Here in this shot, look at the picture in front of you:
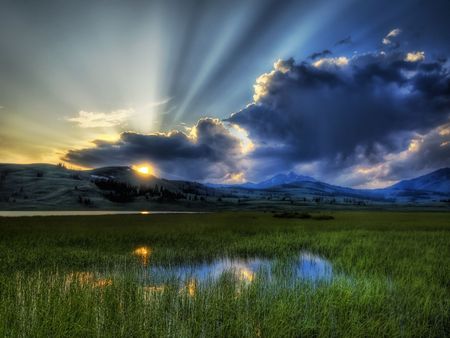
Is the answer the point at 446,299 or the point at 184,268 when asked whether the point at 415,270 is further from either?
the point at 184,268

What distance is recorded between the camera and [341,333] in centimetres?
822

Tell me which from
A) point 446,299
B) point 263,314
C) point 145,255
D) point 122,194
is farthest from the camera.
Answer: point 122,194

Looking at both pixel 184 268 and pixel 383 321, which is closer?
pixel 383 321

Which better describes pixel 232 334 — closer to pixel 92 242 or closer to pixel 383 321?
pixel 383 321

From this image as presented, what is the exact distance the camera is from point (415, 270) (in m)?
15.9

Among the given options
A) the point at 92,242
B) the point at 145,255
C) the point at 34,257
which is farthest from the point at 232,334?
the point at 92,242

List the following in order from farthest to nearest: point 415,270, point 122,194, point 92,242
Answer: point 122,194, point 92,242, point 415,270

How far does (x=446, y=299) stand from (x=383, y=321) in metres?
3.90

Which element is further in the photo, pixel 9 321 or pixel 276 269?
pixel 276 269

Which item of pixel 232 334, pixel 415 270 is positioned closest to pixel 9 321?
pixel 232 334

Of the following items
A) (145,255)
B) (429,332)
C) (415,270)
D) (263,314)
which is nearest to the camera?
(429,332)

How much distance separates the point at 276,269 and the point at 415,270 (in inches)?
287

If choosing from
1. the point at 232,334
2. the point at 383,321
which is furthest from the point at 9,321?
the point at 383,321

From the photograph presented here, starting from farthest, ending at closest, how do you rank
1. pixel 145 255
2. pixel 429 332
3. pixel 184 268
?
pixel 145 255 → pixel 184 268 → pixel 429 332
